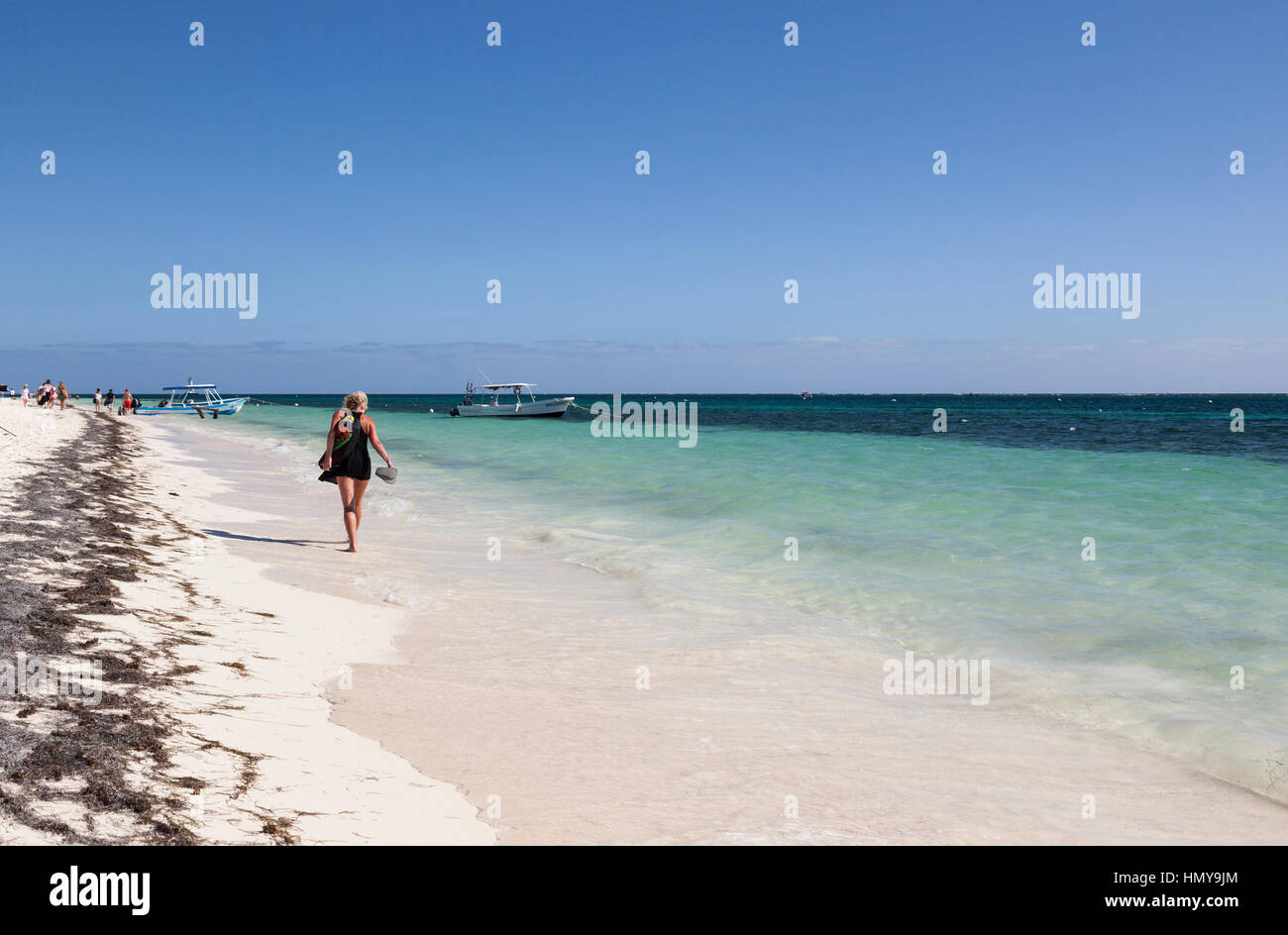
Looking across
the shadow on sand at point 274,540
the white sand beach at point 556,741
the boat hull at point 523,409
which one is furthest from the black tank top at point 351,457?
the boat hull at point 523,409

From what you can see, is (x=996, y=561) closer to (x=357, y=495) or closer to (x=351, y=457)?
(x=357, y=495)

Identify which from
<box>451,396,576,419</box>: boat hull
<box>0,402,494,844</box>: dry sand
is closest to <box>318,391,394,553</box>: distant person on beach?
<box>0,402,494,844</box>: dry sand

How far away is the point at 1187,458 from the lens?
33812 mm

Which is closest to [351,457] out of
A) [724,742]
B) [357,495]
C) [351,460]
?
[351,460]

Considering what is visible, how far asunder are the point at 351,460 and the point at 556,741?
7949 mm

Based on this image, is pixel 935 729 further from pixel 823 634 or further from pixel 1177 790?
pixel 823 634

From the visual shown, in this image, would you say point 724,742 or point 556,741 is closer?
point 556,741

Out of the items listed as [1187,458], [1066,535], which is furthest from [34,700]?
[1187,458]

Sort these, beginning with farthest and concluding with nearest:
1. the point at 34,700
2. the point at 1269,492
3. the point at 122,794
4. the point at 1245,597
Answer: the point at 1269,492 < the point at 1245,597 < the point at 34,700 < the point at 122,794

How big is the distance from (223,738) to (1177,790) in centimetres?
586

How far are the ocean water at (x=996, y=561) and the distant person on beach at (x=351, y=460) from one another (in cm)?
192

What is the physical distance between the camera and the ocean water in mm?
7172

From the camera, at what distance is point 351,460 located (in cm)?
1213
